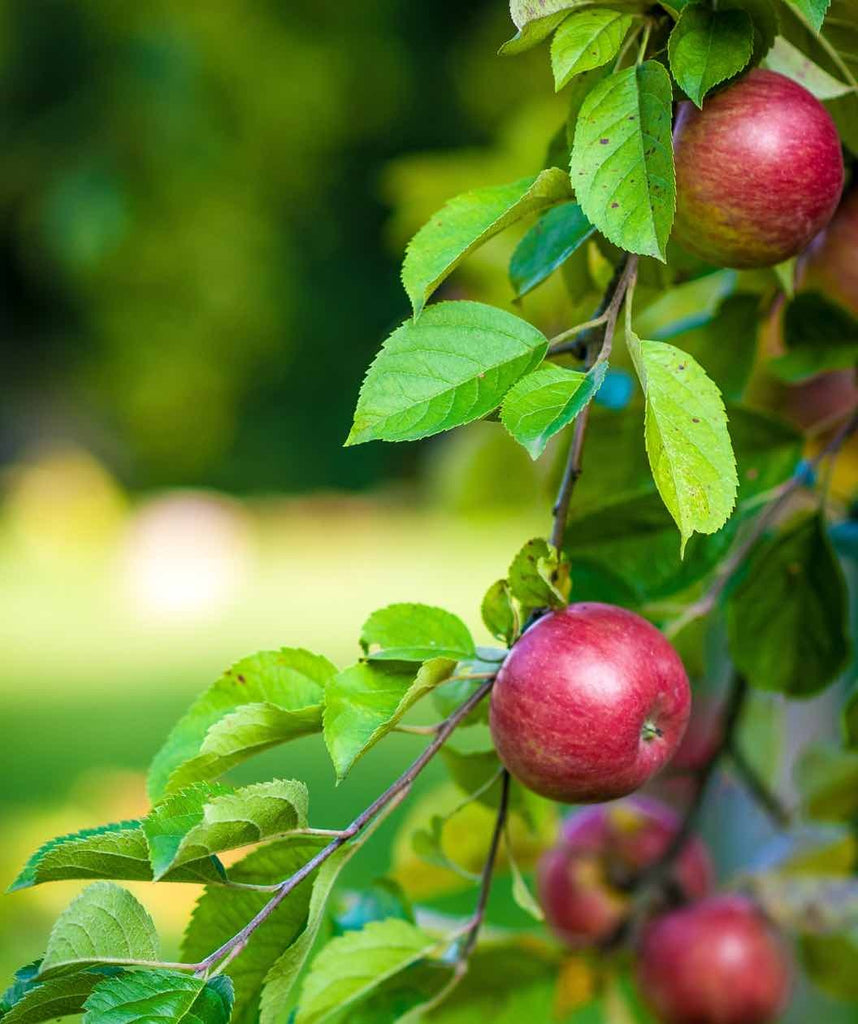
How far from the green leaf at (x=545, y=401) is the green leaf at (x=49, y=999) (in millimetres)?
232

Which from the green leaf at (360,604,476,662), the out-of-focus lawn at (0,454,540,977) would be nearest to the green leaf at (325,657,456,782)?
the green leaf at (360,604,476,662)

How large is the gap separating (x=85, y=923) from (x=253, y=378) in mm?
9671

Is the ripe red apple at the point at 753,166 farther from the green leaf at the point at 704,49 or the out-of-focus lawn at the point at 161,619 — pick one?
the out-of-focus lawn at the point at 161,619

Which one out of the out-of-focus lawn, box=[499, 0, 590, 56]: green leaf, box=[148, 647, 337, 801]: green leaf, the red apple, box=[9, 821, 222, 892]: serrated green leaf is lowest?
the out-of-focus lawn

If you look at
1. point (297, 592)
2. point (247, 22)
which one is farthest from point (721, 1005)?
point (247, 22)

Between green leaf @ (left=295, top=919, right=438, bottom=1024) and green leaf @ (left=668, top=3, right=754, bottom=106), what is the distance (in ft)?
Result: 1.18

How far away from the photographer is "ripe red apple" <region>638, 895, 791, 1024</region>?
35.3 inches

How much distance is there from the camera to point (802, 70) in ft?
1.82

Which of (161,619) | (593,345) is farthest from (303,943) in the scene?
(161,619)

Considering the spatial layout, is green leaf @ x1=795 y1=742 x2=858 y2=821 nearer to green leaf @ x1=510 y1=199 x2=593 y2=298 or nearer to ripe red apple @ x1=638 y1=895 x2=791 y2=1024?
ripe red apple @ x1=638 y1=895 x2=791 y2=1024

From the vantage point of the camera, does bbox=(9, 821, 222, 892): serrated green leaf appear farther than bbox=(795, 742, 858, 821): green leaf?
No

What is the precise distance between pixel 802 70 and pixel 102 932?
1.42 ft

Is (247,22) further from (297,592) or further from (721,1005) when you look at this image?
(721,1005)

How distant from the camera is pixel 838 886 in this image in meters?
0.96
